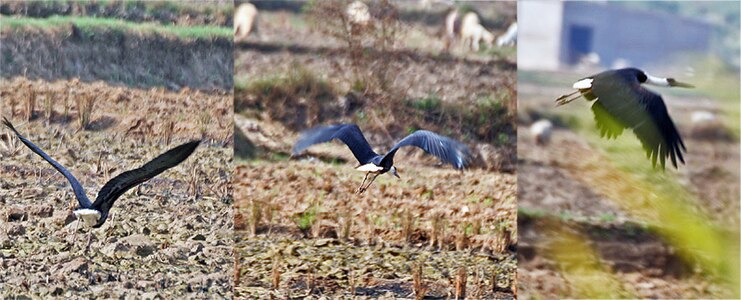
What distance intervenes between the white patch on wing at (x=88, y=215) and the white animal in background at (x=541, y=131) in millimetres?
3578

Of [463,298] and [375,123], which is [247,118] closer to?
[375,123]

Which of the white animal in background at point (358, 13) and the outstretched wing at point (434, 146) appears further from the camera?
the white animal in background at point (358, 13)

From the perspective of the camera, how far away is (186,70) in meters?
10.0

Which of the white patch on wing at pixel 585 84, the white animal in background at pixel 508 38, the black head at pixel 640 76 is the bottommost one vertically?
the white patch on wing at pixel 585 84

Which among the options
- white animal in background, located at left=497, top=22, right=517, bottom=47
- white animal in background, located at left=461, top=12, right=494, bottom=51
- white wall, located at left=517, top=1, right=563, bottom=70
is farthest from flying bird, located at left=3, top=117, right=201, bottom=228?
white wall, located at left=517, top=1, right=563, bottom=70

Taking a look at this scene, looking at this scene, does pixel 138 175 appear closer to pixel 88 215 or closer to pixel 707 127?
pixel 88 215

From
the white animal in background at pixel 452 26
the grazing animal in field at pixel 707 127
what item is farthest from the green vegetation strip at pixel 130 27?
the grazing animal in field at pixel 707 127

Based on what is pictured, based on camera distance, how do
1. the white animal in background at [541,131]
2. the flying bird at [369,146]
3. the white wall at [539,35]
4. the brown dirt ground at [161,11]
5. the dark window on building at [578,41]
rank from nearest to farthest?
the flying bird at [369,146] → the brown dirt ground at [161,11] → the white wall at [539,35] → the white animal in background at [541,131] → the dark window on building at [578,41]

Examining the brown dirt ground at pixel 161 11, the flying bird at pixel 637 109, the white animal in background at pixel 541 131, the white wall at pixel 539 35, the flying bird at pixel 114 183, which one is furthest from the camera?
the white animal in background at pixel 541 131

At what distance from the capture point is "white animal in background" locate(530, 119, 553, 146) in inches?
460

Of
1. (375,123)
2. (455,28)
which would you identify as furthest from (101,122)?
(455,28)

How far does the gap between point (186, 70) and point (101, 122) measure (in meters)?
0.62

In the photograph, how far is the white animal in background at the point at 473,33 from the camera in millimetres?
11008

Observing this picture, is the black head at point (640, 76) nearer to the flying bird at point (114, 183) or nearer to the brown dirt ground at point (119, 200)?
the flying bird at point (114, 183)
